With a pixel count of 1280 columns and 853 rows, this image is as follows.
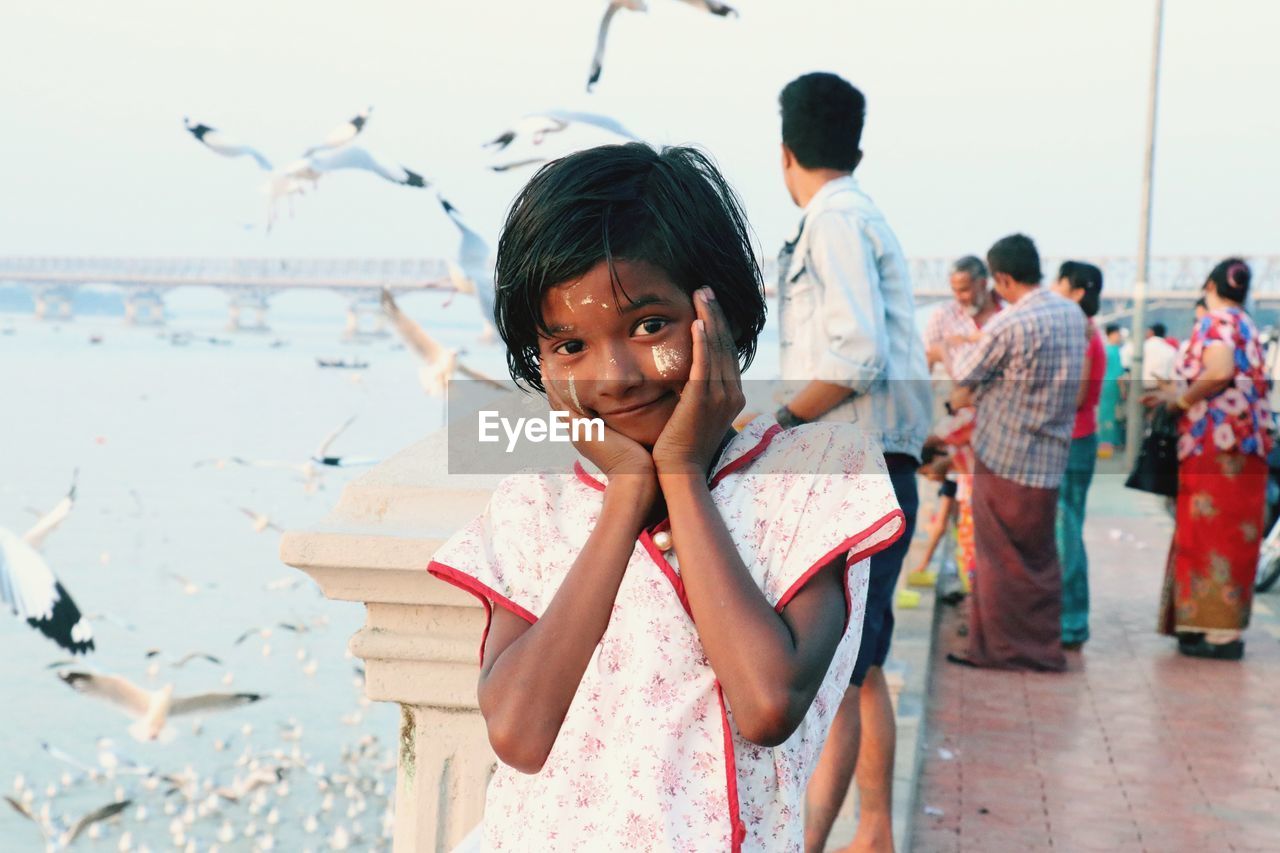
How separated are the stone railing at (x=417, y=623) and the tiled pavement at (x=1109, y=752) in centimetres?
195

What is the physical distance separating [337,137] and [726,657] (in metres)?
3.06

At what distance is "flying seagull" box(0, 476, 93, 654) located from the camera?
167 inches

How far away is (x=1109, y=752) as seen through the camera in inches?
179

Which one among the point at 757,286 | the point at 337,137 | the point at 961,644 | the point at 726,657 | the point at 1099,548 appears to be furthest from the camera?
the point at 1099,548

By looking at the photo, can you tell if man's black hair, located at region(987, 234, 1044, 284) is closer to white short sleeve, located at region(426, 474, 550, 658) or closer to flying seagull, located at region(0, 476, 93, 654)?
flying seagull, located at region(0, 476, 93, 654)

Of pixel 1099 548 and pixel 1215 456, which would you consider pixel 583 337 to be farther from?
pixel 1099 548

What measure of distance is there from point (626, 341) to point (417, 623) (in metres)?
0.86

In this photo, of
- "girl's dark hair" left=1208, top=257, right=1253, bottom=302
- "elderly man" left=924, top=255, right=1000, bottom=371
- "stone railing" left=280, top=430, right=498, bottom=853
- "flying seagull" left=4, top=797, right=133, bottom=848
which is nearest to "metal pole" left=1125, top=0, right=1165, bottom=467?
"elderly man" left=924, top=255, right=1000, bottom=371

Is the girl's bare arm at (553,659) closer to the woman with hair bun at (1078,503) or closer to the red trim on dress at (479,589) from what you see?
the red trim on dress at (479,589)

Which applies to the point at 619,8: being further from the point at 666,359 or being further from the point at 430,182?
the point at 666,359

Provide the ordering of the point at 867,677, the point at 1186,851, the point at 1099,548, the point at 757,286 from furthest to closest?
1. the point at 1099,548
2. the point at 1186,851
3. the point at 867,677
4. the point at 757,286

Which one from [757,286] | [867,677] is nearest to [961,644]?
[867,677]

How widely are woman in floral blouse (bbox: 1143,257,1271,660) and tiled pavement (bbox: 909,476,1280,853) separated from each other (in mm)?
207

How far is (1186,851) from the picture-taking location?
3686mm
